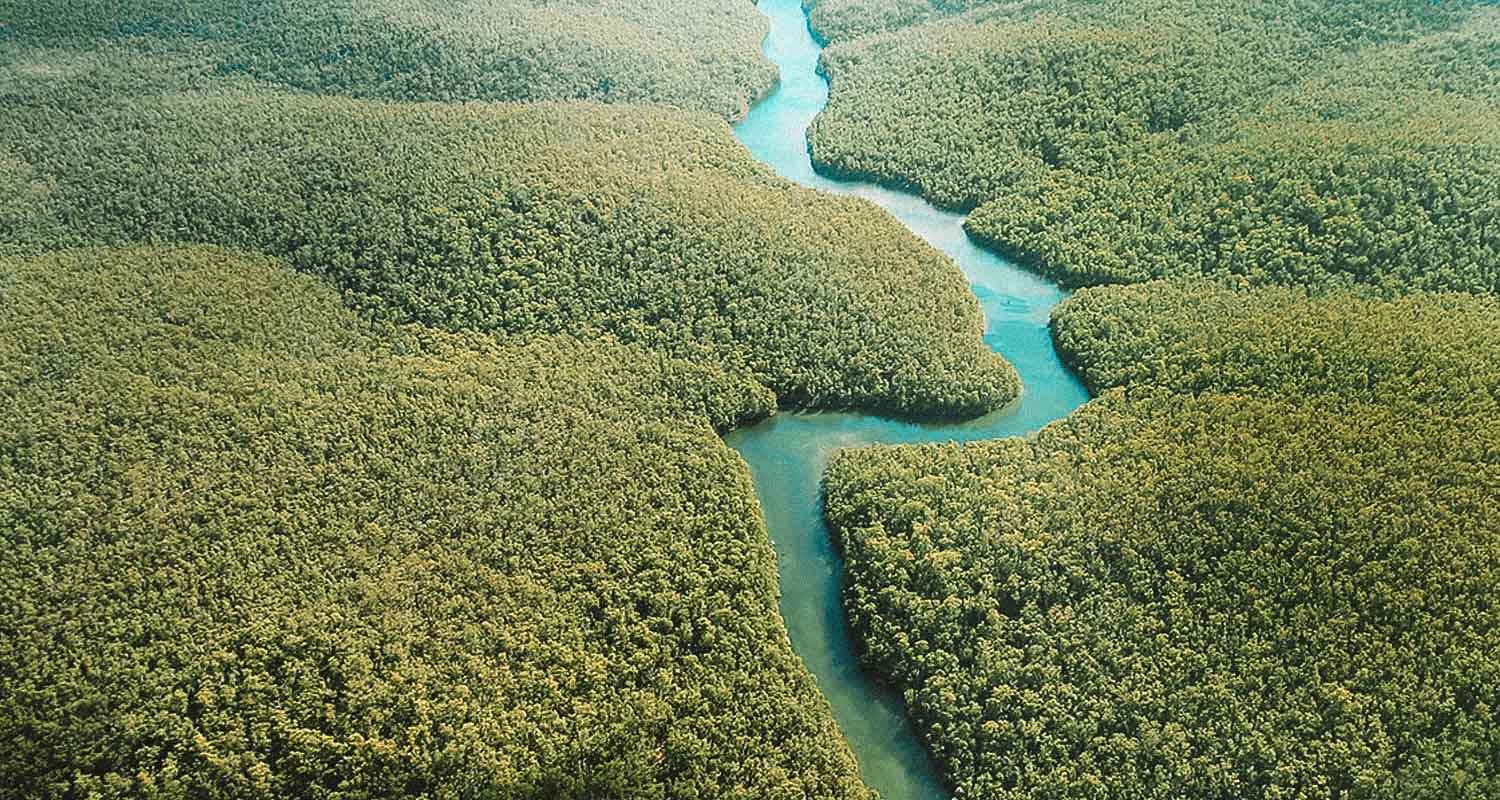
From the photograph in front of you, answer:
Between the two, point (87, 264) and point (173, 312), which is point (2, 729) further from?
point (87, 264)

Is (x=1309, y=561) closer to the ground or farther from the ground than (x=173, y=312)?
farther from the ground

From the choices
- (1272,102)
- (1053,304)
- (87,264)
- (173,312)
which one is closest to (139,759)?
(173,312)

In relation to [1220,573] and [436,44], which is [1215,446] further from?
[436,44]

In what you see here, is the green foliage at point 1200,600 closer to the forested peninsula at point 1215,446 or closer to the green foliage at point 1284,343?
the forested peninsula at point 1215,446

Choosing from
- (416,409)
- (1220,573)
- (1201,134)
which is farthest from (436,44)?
(1220,573)

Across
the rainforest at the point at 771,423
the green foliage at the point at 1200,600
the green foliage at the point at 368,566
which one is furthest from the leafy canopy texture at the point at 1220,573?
the green foliage at the point at 368,566
